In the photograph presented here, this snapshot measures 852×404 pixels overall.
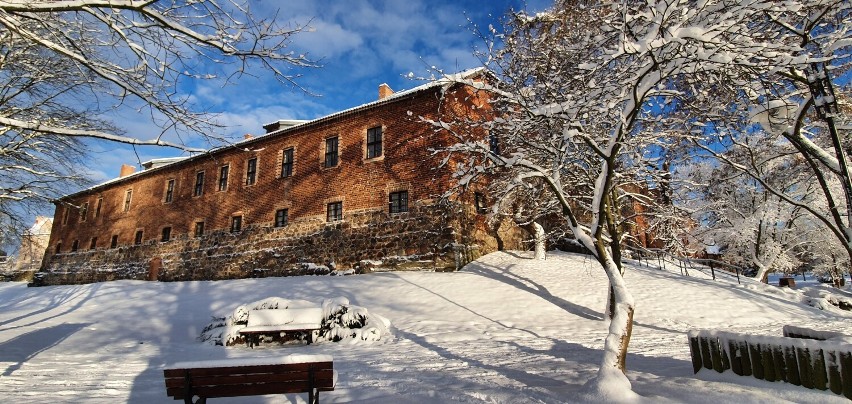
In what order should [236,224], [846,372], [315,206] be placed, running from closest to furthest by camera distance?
1. [846,372]
2. [315,206]
3. [236,224]

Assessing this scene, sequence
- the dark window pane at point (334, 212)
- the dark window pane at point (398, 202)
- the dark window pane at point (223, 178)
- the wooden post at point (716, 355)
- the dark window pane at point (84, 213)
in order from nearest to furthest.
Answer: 1. the wooden post at point (716, 355)
2. the dark window pane at point (398, 202)
3. the dark window pane at point (334, 212)
4. the dark window pane at point (223, 178)
5. the dark window pane at point (84, 213)

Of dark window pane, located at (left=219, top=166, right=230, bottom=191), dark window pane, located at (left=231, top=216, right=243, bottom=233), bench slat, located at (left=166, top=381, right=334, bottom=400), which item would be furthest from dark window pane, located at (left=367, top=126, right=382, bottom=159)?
bench slat, located at (left=166, top=381, right=334, bottom=400)

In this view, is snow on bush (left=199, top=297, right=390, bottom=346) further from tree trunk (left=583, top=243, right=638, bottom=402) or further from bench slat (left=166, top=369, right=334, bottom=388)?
tree trunk (left=583, top=243, right=638, bottom=402)

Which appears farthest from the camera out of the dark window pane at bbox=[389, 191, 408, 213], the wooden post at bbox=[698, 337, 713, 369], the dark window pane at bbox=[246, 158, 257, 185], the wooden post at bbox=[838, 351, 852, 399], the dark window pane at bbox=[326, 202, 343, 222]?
the dark window pane at bbox=[246, 158, 257, 185]

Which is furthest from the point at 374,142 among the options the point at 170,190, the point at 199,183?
the point at 170,190

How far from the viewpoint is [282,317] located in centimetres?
888

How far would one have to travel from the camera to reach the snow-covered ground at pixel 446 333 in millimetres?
4918

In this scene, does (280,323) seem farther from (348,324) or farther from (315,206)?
(315,206)

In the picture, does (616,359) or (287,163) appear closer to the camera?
(616,359)

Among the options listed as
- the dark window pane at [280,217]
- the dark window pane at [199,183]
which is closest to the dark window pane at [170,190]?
the dark window pane at [199,183]

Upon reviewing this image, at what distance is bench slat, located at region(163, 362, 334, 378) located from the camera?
161 inches

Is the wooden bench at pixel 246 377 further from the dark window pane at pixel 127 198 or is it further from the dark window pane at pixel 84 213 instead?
the dark window pane at pixel 84 213

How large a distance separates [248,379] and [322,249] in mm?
12866

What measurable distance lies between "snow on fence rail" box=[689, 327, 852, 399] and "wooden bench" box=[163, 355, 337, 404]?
448 centimetres
